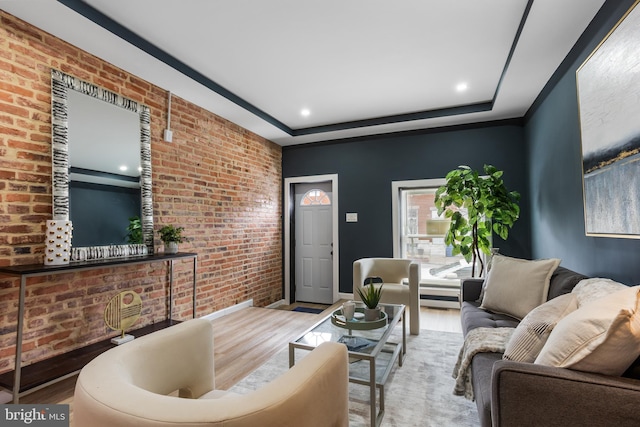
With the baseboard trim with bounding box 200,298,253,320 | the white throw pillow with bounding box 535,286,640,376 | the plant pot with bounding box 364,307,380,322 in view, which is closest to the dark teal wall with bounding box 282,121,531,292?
the baseboard trim with bounding box 200,298,253,320

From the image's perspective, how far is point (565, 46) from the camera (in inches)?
101

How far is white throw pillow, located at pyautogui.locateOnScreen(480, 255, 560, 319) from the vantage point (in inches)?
88.5

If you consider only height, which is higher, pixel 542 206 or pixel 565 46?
pixel 565 46

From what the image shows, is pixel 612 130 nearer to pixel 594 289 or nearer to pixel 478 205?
pixel 594 289

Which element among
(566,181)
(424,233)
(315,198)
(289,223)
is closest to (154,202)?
(289,223)

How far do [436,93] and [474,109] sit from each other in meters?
0.69

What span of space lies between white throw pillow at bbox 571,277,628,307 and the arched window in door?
12.9 feet

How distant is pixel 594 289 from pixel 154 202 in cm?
346

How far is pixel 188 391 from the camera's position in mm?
1363

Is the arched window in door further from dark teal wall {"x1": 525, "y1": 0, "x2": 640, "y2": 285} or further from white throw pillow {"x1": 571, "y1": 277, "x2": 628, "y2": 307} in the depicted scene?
white throw pillow {"x1": 571, "y1": 277, "x2": 628, "y2": 307}

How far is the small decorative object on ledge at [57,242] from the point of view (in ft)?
7.29

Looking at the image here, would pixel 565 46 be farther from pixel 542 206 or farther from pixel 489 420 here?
pixel 489 420

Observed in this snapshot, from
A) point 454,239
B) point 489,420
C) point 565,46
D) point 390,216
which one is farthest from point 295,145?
point 489,420

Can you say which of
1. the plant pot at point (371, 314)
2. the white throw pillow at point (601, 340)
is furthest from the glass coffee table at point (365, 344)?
the white throw pillow at point (601, 340)
